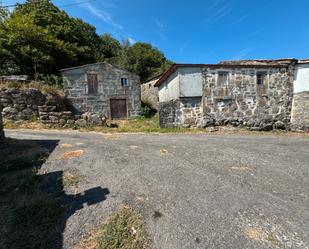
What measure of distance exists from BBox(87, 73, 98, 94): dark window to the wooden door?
1.72m

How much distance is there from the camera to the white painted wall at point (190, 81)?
461 inches

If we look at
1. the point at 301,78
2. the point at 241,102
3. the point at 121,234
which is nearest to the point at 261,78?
the point at 241,102

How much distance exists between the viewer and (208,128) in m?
12.0

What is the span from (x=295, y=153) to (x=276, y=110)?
22.9 feet

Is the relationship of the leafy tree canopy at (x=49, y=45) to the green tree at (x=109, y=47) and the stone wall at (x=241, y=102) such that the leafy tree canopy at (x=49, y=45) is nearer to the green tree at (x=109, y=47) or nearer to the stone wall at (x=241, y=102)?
the green tree at (x=109, y=47)

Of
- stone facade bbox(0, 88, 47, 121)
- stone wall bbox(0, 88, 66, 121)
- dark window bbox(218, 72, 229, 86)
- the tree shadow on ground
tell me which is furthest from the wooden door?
the tree shadow on ground

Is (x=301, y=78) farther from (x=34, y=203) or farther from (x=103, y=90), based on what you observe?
(x=34, y=203)

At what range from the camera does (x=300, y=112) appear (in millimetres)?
12328

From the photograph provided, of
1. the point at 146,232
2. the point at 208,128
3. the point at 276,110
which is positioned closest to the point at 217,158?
the point at 146,232

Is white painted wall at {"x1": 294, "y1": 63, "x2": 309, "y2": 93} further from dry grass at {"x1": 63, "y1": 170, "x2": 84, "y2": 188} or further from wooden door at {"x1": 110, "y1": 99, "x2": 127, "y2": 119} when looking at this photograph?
dry grass at {"x1": 63, "y1": 170, "x2": 84, "y2": 188}

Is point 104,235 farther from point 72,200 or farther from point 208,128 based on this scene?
point 208,128

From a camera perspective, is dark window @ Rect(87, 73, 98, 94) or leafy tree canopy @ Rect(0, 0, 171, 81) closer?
dark window @ Rect(87, 73, 98, 94)

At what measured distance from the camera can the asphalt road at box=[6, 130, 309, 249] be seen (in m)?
2.65

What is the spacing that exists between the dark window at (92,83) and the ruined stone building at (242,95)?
751cm
